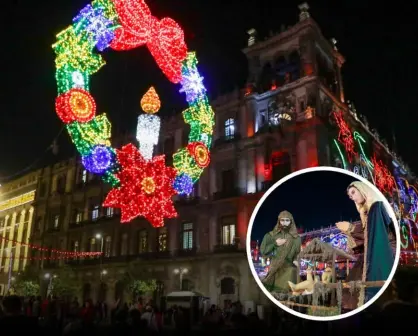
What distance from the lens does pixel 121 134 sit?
43406mm

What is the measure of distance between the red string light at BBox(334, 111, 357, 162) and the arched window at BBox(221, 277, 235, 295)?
486 inches

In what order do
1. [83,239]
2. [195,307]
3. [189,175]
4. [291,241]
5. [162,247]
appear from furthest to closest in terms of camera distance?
[83,239], [162,247], [195,307], [189,175], [291,241]

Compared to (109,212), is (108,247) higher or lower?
lower

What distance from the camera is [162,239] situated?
35938mm

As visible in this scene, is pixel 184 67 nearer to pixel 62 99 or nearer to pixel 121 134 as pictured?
pixel 62 99

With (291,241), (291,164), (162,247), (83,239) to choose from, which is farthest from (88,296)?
(291,241)

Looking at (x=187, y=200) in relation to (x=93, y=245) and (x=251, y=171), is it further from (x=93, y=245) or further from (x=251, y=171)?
(x=93, y=245)

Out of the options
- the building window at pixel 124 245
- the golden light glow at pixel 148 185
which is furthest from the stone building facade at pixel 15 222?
the golden light glow at pixel 148 185

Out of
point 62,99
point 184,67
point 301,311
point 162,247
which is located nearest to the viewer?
point 301,311

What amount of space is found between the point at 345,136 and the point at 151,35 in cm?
1891

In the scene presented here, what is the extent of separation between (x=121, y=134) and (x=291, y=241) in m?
41.9

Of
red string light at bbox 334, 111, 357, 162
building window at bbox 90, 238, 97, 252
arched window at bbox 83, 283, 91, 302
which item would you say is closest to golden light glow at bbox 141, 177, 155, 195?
red string light at bbox 334, 111, 357, 162

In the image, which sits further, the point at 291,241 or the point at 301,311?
the point at 291,241

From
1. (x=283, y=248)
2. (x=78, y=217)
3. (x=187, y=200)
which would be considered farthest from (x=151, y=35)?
(x=78, y=217)
